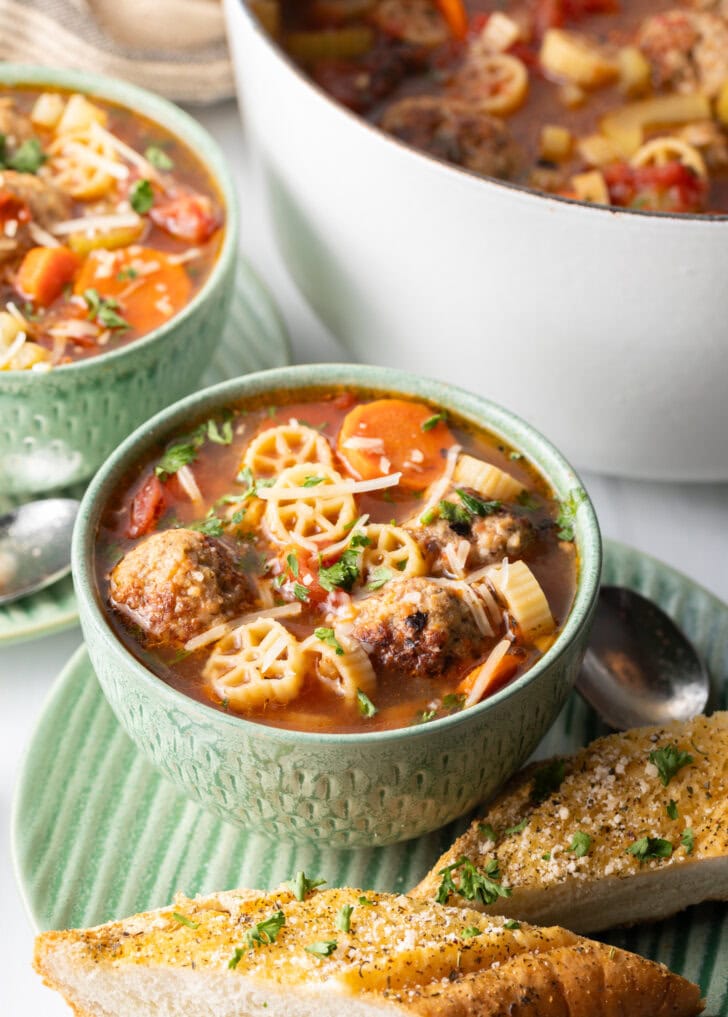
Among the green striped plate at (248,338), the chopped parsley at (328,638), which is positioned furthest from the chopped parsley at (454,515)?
the green striped plate at (248,338)

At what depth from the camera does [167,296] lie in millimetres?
3320

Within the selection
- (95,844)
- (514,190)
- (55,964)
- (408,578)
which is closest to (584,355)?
(514,190)

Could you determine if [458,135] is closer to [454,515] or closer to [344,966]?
[454,515]

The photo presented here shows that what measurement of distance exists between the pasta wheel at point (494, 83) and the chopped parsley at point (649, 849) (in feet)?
7.56

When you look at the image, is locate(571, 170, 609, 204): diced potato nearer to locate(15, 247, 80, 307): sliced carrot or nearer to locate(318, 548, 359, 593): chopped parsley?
locate(15, 247, 80, 307): sliced carrot

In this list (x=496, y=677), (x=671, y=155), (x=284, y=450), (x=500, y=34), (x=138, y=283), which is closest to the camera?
(x=496, y=677)

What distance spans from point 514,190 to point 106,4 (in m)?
2.06

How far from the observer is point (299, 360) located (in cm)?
396

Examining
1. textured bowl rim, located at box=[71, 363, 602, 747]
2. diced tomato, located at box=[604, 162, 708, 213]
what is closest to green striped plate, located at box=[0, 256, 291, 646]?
textured bowl rim, located at box=[71, 363, 602, 747]

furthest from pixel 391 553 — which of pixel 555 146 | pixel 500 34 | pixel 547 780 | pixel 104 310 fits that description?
pixel 500 34

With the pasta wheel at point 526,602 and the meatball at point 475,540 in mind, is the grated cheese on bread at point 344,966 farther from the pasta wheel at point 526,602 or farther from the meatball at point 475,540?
the meatball at point 475,540

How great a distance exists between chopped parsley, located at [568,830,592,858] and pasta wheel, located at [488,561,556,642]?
1.22 ft

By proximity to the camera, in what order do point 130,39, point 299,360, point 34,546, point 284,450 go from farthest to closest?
point 130,39 → point 299,360 → point 34,546 → point 284,450

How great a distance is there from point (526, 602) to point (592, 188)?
158cm
